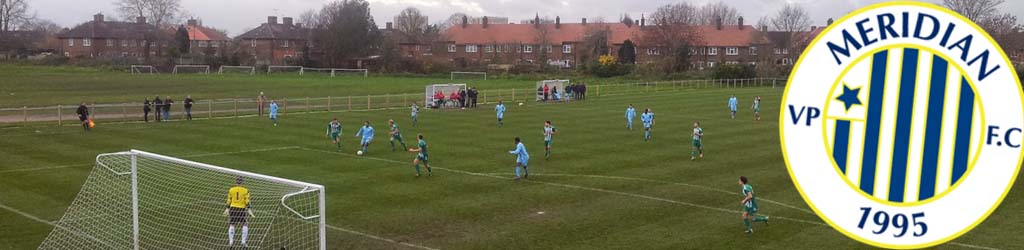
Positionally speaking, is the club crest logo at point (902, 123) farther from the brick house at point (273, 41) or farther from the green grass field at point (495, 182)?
the brick house at point (273, 41)

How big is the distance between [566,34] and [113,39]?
61866mm

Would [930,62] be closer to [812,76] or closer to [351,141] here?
[812,76]

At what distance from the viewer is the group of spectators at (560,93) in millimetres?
61412

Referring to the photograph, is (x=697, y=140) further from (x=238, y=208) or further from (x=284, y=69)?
(x=284, y=69)

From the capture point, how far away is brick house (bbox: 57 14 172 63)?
408ft

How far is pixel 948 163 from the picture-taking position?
2969 millimetres

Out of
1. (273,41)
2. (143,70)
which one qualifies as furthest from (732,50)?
(143,70)

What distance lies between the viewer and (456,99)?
178 ft

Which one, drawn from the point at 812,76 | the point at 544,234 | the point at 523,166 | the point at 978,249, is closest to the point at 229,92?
the point at 523,166

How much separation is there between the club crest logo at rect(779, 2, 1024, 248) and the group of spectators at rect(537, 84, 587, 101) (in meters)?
58.0

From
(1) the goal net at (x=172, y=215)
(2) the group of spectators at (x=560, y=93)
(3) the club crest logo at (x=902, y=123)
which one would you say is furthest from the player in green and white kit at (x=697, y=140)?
(2) the group of spectators at (x=560, y=93)

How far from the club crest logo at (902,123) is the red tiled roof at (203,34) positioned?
15321cm

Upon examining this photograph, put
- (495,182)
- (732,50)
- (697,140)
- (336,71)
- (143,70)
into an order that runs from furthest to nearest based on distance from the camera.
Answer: (732,50), (336,71), (143,70), (697,140), (495,182)

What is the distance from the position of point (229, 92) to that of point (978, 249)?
6048 cm
